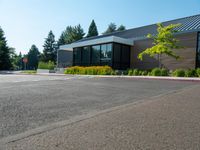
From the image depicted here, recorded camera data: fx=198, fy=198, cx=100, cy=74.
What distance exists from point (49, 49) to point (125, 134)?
71.5m

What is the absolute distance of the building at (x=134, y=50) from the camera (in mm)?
21891

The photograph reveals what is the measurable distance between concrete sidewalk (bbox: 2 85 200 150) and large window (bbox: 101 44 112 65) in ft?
73.4

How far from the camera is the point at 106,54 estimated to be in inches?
1085

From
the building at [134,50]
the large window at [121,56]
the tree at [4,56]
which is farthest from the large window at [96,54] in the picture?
the tree at [4,56]

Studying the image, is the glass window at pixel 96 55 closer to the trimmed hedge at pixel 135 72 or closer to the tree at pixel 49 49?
the trimmed hedge at pixel 135 72

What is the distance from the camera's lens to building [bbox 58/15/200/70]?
71.8 ft

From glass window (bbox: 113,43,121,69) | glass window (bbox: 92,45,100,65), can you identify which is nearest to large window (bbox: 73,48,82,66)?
glass window (bbox: 92,45,100,65)

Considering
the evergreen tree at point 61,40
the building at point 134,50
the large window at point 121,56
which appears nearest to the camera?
the building at point 134,50

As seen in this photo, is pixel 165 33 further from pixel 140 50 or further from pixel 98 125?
pixel 98 125

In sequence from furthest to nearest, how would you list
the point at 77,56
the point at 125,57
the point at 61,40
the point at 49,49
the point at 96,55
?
the point at 61,40 → the point at 49,49 → the point at 77,56 → the point at 96,55 → the point at 125,57

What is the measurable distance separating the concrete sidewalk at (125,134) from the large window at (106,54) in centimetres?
2238

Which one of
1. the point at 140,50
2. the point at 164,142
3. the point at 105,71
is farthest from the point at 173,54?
the point at 164,142

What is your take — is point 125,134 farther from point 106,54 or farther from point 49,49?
point 49,49

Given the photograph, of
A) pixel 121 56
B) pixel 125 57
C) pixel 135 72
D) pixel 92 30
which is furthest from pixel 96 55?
pixel 92 30
